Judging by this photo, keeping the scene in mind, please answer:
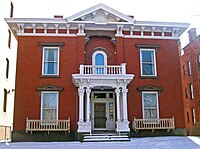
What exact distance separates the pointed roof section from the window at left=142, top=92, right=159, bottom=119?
5.12 meters

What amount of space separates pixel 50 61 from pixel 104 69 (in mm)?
3671

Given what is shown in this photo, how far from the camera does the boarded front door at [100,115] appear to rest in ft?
56.9

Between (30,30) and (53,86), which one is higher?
(30,30)

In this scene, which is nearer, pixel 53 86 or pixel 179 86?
pixel 53 86

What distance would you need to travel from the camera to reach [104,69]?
17031 millimetres

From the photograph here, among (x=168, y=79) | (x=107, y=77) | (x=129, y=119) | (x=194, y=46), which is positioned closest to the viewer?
(x=107, y=77)

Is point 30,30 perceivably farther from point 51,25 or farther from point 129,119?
point 129,119

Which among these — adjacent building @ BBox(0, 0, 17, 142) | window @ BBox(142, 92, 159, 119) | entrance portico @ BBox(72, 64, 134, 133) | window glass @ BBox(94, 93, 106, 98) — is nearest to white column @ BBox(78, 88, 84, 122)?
entrance portico @ BBox(72, 64, 134, 133)

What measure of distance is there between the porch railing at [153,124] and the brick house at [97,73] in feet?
0.20

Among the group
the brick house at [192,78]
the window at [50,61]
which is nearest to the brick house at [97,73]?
the window at [50,61]

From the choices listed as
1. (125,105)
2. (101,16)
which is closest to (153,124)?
(125,105)

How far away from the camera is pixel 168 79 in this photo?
18.1m

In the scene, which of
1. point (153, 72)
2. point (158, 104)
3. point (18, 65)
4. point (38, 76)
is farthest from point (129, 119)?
point (18, 65)

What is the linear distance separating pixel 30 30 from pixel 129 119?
8.90 meters
